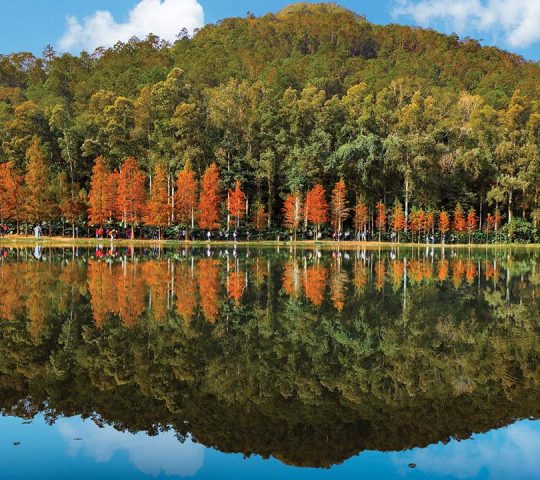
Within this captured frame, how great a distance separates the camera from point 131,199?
58906 millimetres

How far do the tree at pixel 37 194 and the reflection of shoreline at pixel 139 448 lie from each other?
56410mm

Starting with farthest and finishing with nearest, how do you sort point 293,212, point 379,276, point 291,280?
point 293,212, point 379,276, point 291,280

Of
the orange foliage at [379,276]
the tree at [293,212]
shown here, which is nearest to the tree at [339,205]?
the tree at [293,212]

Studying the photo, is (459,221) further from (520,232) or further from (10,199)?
(10,199)

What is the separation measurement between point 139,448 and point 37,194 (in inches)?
2279

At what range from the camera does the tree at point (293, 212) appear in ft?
208

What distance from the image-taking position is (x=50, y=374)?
1026 centimetres

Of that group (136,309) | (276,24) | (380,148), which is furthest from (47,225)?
(276,24)

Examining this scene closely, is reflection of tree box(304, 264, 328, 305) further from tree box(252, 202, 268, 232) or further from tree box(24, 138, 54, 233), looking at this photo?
tree box(24, 138, 54, 233)

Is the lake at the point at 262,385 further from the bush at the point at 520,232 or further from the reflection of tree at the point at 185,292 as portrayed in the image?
the bush at the point at 520,232

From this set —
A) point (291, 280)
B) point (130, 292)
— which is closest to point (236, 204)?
point (291, 280)

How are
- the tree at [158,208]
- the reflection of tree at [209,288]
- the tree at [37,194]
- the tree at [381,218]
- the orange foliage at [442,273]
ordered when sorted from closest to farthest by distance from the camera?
the reflection of tree at [209,288] → the orange foliage at [442,273] → the tree at [158,208] → the tree at [37,194] → the tree at [381,218]

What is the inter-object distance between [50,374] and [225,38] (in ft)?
426

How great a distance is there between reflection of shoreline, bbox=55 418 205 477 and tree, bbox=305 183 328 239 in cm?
5454
